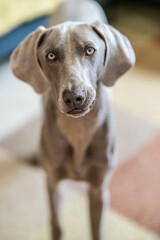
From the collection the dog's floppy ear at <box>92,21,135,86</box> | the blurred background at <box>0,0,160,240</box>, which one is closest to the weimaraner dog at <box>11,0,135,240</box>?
the dog's floppy ear at <box>92,21,135,86</box>

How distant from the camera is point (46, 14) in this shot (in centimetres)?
329

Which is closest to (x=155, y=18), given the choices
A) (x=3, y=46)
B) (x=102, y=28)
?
(x=3, y=46)

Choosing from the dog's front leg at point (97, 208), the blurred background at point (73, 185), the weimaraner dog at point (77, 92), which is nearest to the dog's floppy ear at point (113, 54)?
the weimaraner dog at point (77, 92)

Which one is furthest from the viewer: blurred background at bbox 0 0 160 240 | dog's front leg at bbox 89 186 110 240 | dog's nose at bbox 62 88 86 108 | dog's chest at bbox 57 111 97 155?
blurred background at bbox 0 0 160 240

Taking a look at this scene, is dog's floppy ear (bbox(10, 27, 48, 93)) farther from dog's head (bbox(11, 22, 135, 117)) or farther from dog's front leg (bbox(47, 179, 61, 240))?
dog's front leg (bbox(47, 179, 61, 240))

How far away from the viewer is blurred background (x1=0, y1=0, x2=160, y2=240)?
2.00 metres

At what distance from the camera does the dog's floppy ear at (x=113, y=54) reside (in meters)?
1.39

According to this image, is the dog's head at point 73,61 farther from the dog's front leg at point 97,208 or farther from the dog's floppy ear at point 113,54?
the dog's front leg at point 97,208

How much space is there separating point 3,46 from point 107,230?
5.48 ft

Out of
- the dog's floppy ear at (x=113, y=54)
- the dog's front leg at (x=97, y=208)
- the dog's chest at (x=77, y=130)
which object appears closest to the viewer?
the dog's floppy ear at (x=113, y=54)

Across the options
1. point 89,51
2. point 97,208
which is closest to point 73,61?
point 89,51

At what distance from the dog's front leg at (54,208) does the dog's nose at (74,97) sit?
1.92 feet

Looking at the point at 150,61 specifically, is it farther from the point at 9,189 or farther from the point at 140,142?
the point at 9,189

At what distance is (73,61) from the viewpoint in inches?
51.1
